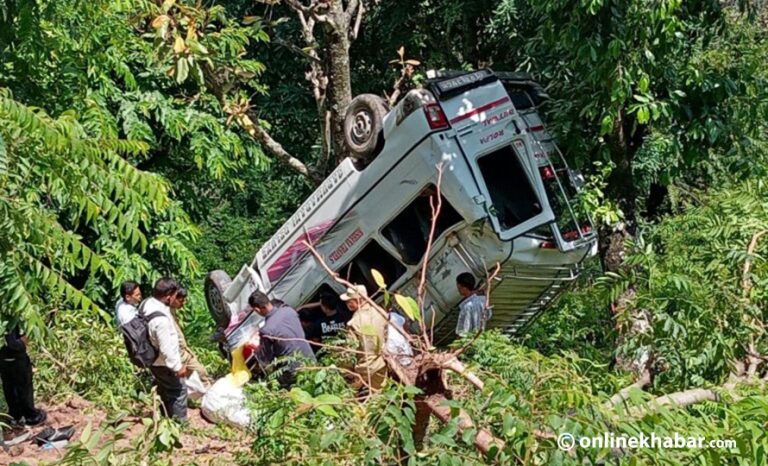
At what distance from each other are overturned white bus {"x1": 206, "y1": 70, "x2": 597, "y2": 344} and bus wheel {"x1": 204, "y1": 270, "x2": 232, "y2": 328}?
1.36 metres

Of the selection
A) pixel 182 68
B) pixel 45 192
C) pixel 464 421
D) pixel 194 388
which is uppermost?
pixel 182 68

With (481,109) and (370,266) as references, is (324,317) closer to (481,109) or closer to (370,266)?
(370,266)

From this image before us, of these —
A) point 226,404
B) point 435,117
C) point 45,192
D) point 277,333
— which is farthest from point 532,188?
point 45,192

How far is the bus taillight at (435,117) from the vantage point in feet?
27.3

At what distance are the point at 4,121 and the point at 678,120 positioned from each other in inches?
225

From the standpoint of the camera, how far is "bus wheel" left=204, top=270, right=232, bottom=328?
1063 cm

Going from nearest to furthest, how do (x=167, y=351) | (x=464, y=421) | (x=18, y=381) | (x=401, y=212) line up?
(x=464, y=421) < (x=167, y=351) < (x=18, y=381) < (x=401, y=212)

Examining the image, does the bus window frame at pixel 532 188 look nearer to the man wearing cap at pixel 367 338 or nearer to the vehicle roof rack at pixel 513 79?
the vehicle roof rack at pixel 513 79

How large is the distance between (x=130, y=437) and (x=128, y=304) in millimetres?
1901

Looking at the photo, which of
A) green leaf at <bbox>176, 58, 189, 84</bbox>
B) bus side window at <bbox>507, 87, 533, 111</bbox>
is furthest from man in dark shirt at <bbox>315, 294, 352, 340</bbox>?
green leaf at <bbox>176, 58, 189, 84</bbox>

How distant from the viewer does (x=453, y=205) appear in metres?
8.34

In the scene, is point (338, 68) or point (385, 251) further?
point (338, 68)

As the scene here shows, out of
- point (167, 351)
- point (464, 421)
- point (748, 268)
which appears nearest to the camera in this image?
point (464, 421)

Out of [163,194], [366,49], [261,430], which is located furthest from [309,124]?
[261,430]
